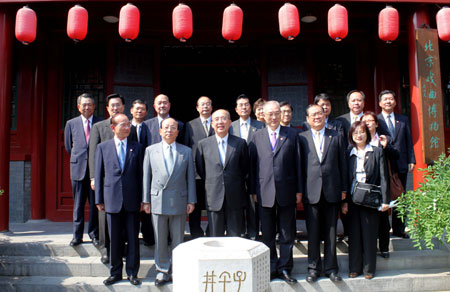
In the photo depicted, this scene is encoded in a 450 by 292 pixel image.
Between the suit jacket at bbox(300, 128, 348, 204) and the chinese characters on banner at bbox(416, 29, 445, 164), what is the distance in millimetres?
1593

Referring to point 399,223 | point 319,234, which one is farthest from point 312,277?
point 399,223

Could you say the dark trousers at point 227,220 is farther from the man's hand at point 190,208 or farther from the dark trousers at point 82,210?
the dark trousers at point 82,210

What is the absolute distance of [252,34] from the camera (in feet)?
22.6

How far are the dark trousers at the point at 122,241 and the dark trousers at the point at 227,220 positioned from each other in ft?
2.65

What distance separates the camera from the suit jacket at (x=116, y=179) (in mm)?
4047

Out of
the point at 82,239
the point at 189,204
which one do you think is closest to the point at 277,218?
the point at 189,204

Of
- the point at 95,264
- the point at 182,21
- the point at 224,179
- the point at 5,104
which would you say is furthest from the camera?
the point at 5,104

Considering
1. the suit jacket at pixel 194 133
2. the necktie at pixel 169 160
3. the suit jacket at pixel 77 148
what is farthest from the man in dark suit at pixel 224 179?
the suit jacket at pixel 77 148

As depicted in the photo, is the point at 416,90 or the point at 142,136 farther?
the point at 416,90

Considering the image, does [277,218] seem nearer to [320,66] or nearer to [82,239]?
[82,239]

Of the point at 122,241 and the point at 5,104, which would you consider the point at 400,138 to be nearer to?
the point at 122,241

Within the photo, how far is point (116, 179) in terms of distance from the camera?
13.4 ft

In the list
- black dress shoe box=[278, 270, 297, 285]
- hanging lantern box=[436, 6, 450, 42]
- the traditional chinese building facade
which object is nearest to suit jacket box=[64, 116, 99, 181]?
the traditional chinese building facade

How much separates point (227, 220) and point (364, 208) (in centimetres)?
148
